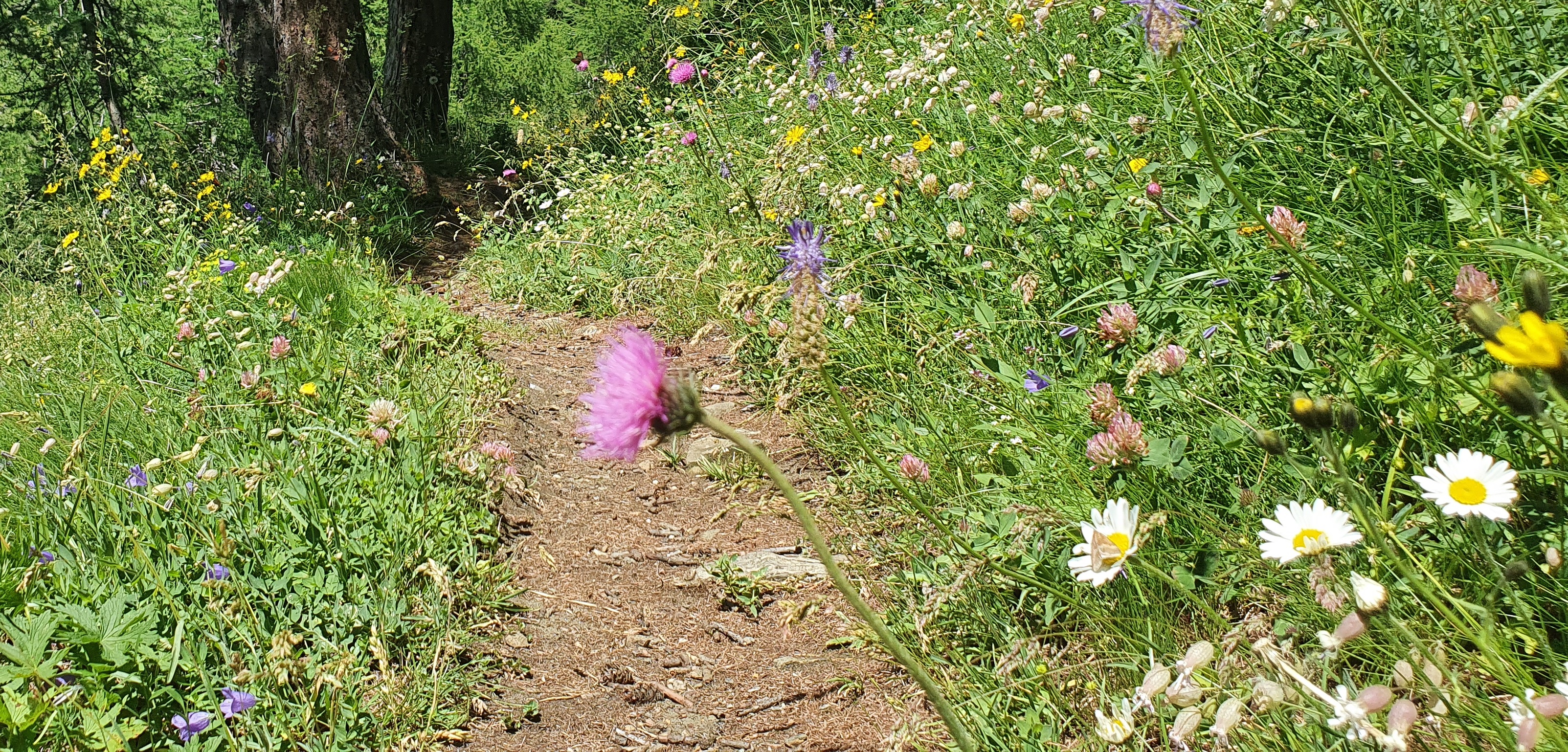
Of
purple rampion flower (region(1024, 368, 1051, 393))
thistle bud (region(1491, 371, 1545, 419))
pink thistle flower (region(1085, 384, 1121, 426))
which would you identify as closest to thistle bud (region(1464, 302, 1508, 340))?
thistle bud (region(1491, 371, 1545, 419))

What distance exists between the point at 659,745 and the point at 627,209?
3.26m

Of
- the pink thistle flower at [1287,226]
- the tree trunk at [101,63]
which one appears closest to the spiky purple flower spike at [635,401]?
the pink thistle flower at [1287,226]

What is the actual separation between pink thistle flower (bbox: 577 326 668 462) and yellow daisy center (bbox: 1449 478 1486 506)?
888 mm

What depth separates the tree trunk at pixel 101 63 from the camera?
5.42 m

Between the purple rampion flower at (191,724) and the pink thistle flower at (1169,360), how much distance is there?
1.80m

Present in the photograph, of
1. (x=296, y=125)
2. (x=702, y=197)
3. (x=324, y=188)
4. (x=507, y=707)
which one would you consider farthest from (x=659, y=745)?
(x=296, y=125)

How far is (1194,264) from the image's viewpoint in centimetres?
216

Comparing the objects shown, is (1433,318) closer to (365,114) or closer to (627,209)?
(627,209)

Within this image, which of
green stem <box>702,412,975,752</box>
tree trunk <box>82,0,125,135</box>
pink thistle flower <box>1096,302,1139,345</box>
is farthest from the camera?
tree trunk <box>82,0,125,135</box>

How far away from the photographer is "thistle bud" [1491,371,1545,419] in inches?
32.2

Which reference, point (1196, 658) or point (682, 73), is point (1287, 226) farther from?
point (682, 73)

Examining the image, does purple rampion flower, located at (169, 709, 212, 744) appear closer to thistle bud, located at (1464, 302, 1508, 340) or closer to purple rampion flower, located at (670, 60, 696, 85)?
thistle bud, located at (1464, 302, 1508, 340)

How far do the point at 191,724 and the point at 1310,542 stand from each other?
1866 millimetres

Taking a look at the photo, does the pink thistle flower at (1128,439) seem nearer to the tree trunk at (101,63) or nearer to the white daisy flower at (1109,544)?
the white daisy flower at (1109,544)
